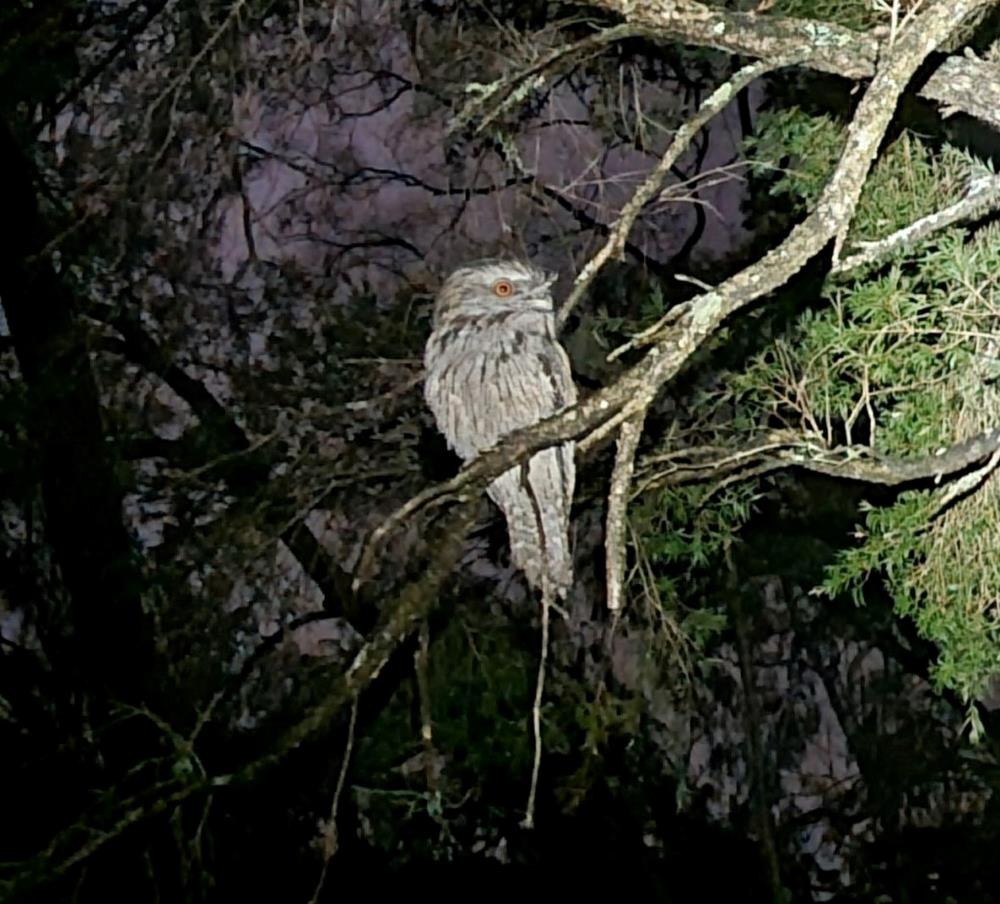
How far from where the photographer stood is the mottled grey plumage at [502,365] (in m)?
1.25

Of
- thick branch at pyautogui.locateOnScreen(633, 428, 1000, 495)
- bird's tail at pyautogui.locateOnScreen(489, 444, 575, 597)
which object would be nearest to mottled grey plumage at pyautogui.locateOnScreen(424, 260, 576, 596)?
bird's tail at pyautogui.locateOnScreen(489, 444, 575, 597)

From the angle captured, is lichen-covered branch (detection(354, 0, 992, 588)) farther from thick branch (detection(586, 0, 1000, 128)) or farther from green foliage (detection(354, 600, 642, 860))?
green foliage (detection(354, 600, 642, 860))

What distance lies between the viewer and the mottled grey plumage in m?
1.25

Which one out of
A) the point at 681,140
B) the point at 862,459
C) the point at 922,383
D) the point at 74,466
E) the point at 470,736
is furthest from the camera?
the point at 470,736

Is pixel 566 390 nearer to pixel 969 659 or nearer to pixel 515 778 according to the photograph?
pixel 969 659

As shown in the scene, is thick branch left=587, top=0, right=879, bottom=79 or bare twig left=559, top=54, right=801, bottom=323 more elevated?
thick branch left=587, top=0, right=879, bottom=79

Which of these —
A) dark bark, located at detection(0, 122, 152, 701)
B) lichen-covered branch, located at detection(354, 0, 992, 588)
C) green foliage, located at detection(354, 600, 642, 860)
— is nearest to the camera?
lichen-covered branch, located at detection(354, 0, 992, 588)

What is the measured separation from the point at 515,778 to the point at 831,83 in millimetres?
1180

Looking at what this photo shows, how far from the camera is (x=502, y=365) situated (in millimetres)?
1267

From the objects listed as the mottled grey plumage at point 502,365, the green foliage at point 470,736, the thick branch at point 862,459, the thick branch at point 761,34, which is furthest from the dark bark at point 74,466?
the thick branch at point 761,34

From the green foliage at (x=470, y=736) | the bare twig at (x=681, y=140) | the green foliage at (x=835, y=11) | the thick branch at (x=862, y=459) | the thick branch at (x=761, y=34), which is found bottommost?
the green foliage at (x=470, y=736)

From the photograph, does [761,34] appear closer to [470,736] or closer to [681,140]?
[681,140]

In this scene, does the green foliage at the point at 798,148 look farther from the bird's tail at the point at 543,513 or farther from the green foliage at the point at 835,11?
the bird's tail at the point at 543,513

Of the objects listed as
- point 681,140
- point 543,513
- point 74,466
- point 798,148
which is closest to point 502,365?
point 543,513
